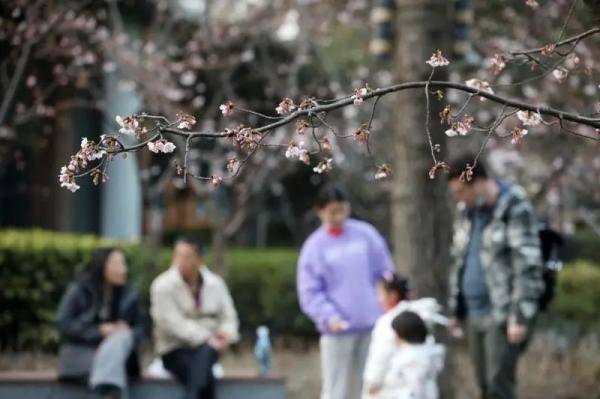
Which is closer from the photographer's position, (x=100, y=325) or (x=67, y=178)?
(x=67, y=178)

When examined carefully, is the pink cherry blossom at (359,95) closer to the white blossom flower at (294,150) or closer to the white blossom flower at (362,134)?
the white blossom flower at (362,134)

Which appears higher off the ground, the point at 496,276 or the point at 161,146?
the point at 161,146

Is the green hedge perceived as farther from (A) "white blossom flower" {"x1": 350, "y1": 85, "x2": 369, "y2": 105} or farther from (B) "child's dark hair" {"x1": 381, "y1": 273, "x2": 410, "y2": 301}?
(A) "white blossom flower" {"x1": 350, "y1": 85, "x2": 369, "y2": 105}

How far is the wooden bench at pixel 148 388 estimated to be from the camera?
8.16 metres

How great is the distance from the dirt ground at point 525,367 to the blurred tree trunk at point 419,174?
1255mm

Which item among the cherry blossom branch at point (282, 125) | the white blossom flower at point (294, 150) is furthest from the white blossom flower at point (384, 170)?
the white blossom flower at point (294, 150)

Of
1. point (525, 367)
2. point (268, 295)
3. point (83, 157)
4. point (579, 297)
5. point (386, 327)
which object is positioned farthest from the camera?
point (268, 295)

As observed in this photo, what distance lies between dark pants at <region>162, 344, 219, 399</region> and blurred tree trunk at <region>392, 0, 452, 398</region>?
1.49m

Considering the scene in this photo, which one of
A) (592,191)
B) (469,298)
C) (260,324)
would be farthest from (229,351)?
(469,298)

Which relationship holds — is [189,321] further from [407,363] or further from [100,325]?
[407,363]

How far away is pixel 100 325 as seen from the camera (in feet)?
26.5

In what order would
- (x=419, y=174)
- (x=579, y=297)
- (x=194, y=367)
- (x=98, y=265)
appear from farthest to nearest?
(x=579, y=297) → (x=419, y=174) → (x=98, y=265) → (x=194, y=367)

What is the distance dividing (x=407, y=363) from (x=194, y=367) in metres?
2.14

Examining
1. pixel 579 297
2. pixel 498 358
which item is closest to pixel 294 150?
pixel 498 358
